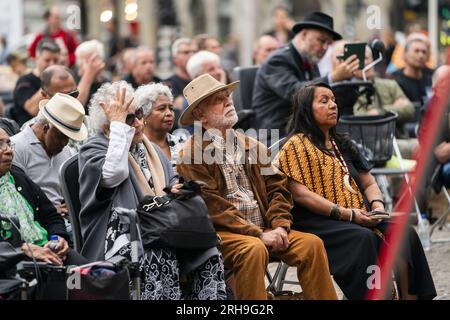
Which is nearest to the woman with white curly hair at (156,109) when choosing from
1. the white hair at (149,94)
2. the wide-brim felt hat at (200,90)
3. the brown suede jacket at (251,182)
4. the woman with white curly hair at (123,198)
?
the white hair at (149,94)

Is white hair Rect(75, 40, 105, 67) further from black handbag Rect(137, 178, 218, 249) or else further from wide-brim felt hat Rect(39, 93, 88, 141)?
black handbag Rect(137, 178, 218, 249)

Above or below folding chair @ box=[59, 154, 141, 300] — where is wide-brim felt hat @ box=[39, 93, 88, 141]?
above

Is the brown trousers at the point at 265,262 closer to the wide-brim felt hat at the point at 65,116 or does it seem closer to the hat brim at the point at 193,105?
the hat brim at the point at 193,105

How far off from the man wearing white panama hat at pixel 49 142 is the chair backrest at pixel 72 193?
62 centimetres

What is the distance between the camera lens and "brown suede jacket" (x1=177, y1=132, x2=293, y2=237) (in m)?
7.33

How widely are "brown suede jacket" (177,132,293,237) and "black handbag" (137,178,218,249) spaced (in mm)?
378

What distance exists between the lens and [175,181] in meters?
7.77

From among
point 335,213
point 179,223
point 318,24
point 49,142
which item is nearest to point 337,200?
point 335,213

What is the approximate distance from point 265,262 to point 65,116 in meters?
1.75

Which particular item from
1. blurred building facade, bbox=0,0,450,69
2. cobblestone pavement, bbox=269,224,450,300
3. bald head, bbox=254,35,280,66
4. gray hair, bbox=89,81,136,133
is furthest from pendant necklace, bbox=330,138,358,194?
blurred building facade, bbox=0,0,450,69

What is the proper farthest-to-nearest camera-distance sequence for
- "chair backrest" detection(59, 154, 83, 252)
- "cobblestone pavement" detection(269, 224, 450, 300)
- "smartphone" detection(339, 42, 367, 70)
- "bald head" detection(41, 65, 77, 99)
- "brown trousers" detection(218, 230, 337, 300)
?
"smartphone" detection(339, 42, 367, 70) < "bald head" detection(41, 65, 77, 99) < "cobblestone pavement" detection(269, 224, 450, 300) < "chair backrest" detection(59, 154, 83, 252) < "brown trousers" detection(218, 230, 337, 300)

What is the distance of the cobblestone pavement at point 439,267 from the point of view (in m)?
8.80
